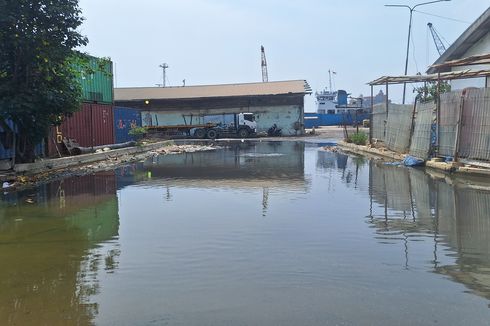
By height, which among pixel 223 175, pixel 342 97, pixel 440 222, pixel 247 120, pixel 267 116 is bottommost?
pixel 440 222

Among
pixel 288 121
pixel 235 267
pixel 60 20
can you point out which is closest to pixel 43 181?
pixel 60 20

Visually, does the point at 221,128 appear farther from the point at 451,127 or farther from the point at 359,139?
the point at 451,127

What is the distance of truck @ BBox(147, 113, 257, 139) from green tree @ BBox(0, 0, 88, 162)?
33706mm

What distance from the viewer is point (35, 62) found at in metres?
16.1

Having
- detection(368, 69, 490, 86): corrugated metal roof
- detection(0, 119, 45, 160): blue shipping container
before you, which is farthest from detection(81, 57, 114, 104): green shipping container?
detection(368, 69, 490, 86): corrugated metal roof

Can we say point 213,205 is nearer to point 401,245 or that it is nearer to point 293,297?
point 401,245

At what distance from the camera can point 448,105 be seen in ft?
54.3

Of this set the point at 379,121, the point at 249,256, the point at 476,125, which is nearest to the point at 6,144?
the point at 249,256

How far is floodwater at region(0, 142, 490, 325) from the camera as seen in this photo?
4.84 metres

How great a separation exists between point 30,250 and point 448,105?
1373 centimetres

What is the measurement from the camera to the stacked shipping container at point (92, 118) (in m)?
22.7

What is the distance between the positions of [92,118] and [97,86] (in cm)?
279

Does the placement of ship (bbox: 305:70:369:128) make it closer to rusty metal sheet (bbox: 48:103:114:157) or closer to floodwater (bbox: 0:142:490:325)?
rusty metal sheet (bbox: 48:103:114:157)

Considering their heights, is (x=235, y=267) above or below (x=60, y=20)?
below
